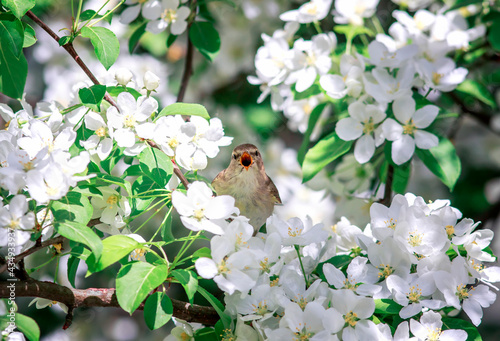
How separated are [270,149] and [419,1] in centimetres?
145

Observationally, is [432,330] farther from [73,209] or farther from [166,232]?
[73,209]

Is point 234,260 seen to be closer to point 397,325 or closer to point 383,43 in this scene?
point 397,325

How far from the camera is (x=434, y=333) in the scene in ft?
4.61

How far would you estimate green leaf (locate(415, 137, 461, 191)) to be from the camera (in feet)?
6.63

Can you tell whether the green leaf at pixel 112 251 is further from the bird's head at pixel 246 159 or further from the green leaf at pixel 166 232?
the bird's head at pixel 246 159

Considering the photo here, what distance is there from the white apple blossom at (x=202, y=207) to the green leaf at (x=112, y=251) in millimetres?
136

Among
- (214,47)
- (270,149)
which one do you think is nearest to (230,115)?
(270,149)

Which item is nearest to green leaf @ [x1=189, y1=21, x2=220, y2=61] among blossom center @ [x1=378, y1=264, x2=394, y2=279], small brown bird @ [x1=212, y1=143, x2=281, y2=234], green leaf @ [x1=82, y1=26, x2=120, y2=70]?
small brown bird @ [x1=212, y1=143, x2=281, y2=234]

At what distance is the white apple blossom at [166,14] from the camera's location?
2.28 metres

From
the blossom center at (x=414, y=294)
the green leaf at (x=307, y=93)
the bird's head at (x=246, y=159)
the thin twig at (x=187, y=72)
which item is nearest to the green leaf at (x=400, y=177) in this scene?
the green leaf at (x=307, y=93)

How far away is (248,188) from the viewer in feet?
7.70

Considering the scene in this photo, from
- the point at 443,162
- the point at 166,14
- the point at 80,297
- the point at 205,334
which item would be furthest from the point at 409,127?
the point at 80,297

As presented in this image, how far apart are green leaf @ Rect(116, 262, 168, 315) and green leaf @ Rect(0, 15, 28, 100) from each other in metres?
0.54

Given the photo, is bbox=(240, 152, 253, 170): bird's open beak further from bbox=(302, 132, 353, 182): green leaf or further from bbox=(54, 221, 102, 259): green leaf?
bbox=(54, 221, 102, 259): green leaf
